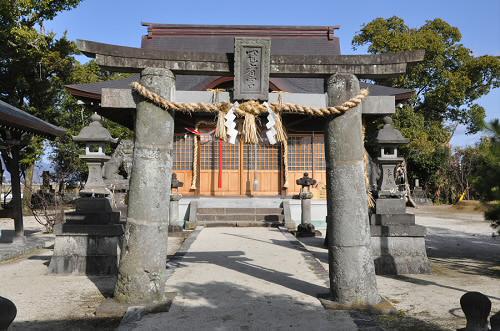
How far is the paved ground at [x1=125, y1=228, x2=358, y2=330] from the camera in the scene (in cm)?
445

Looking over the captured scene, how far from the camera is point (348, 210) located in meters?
5.10

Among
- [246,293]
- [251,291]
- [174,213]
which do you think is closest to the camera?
[246,293]

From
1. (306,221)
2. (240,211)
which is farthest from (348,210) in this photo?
(240,211)

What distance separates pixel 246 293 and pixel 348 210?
→ 6.13 feet

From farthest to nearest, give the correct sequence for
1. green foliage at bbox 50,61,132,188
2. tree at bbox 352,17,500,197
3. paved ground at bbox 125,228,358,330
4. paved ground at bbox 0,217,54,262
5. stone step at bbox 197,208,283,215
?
tree at bbox 352,17,500,197, green foliage at bbox 50,61,132,188, stone step at bbox 197,208,283,215, paved ground at bbox 0,217,54,262, paved ground at bbox 125,228,358,330

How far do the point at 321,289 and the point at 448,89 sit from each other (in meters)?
24.2

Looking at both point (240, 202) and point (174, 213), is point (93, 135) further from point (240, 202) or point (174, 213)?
point (240, 202)

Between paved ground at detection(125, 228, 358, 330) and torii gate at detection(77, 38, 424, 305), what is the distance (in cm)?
52

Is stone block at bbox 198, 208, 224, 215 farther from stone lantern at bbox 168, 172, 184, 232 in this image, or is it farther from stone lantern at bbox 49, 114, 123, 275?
stone lantern at bbox 49, 114, 123, 275

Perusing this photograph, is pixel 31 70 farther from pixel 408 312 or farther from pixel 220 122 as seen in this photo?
pixel 408 312

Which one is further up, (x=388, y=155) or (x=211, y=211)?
(x=388, y=155)

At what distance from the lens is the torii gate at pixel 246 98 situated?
5.02m

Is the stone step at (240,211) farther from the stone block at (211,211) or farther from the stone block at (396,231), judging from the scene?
the stone block at (396,231)

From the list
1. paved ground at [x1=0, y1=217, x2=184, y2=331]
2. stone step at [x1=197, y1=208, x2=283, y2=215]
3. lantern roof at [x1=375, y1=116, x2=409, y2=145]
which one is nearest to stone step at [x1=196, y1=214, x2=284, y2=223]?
stone step at [x1=197, y1=208, x2=283, y2=215]
